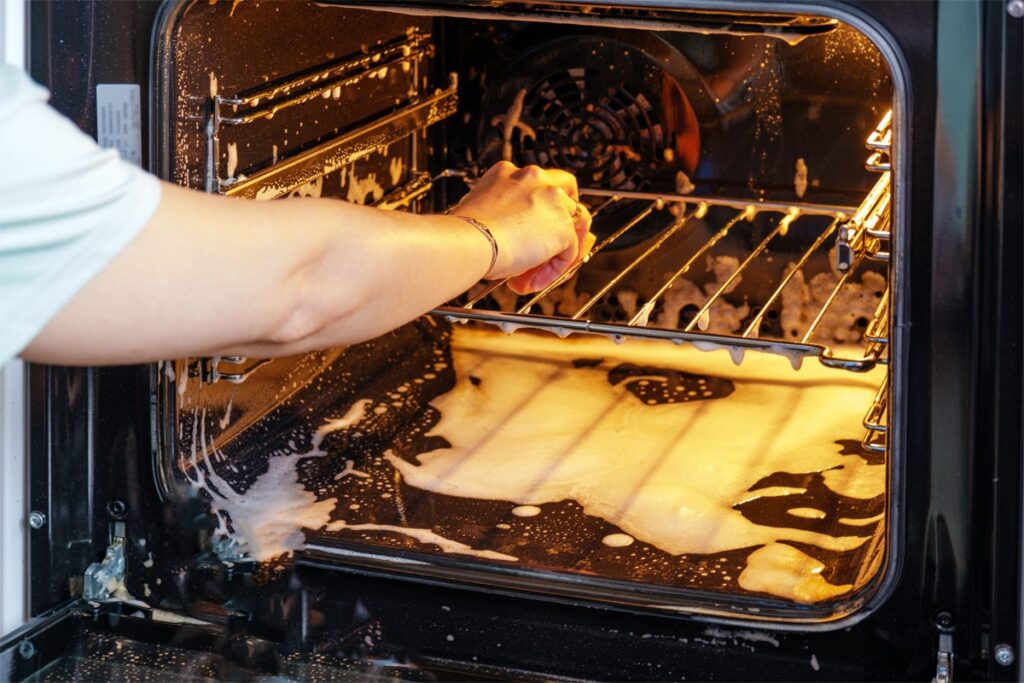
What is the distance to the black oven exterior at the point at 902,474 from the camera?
3.66 ft

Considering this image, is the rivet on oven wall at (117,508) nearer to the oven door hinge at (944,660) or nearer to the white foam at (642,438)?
the white foam at (642,438)

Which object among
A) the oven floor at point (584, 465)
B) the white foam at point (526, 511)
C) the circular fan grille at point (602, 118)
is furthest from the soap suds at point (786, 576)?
the circular fan grille at point (602, 118)

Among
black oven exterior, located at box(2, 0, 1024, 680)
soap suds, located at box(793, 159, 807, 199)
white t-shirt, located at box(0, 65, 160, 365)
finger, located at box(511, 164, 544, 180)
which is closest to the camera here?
white t-shirt, located at box(0, 65, 160, 365)

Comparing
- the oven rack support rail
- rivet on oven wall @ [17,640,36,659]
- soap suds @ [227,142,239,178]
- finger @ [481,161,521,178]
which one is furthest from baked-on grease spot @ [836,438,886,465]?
rivet on oven wall @ [17,640,36,659]

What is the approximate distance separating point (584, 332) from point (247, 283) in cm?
70

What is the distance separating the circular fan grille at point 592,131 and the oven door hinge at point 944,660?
0.87 metres

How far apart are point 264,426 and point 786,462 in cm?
67

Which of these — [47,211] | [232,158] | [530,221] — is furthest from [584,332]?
[47,211]

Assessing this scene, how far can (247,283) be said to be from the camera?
1060 mm

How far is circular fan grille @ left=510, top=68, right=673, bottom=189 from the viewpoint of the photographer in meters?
1.87

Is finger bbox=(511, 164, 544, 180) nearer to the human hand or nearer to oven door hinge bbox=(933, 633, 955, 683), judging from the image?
the human hand

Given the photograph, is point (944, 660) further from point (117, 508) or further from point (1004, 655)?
point (117, 508)

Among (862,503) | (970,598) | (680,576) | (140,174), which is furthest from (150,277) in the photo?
(862,503)

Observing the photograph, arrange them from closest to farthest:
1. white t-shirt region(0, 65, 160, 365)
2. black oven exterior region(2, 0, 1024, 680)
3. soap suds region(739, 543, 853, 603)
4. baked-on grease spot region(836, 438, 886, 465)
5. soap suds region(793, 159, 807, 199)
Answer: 1. white t-shirt region(0, 65, 160, 365)
2. black oven exterior region(2, 0, 1024, 680)
3. soap suds region(739, 543, 853, 603)
4. baked-on grease spot region(836, 438, 886, 465)
5. soap suds region(793, 159, 807, 199)
